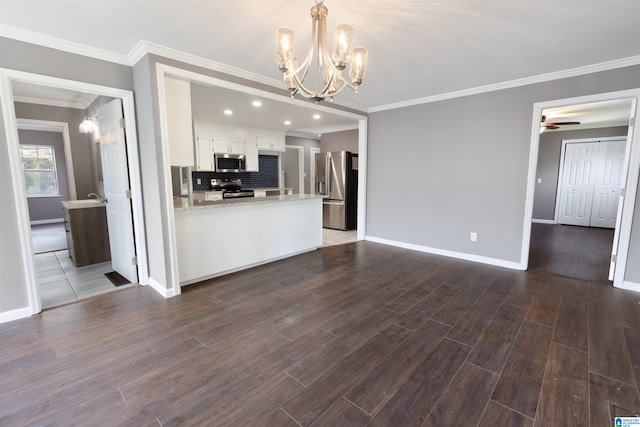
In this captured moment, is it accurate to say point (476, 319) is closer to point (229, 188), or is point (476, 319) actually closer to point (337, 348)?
point (337, 348)

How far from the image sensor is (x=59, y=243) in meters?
4.98

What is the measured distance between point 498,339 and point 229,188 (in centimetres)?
598

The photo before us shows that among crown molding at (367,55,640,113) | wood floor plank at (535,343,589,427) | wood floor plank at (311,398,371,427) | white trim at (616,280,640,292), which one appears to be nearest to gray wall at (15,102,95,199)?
crown molding at (367,55,640,113)

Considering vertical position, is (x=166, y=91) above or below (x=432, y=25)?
below

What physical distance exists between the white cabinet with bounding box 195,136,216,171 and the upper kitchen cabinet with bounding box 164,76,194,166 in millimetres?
3097

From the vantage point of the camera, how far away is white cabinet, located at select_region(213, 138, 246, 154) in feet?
20.4

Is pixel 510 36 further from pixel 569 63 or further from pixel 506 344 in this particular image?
pixel 506 344

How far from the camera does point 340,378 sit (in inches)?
69.7

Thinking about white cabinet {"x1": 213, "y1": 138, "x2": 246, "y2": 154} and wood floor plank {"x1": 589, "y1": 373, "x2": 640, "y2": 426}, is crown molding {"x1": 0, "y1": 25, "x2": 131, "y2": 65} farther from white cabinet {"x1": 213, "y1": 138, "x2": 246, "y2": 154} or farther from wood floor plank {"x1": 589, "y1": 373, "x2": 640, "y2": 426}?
wood floor plank {"x1": 589, "y1": 373, "x2": 640, "y2": 426}

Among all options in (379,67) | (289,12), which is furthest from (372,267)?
(289,12)

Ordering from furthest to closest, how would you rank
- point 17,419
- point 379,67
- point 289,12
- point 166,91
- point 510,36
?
point 379,67 < point 166,91 < point 510,36 < point 289,12 < point 17,419

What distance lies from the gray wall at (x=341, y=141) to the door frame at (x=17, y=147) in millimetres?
5048

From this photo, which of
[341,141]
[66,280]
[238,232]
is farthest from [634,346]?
[341,141]

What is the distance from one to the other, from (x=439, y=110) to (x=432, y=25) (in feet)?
7.24
